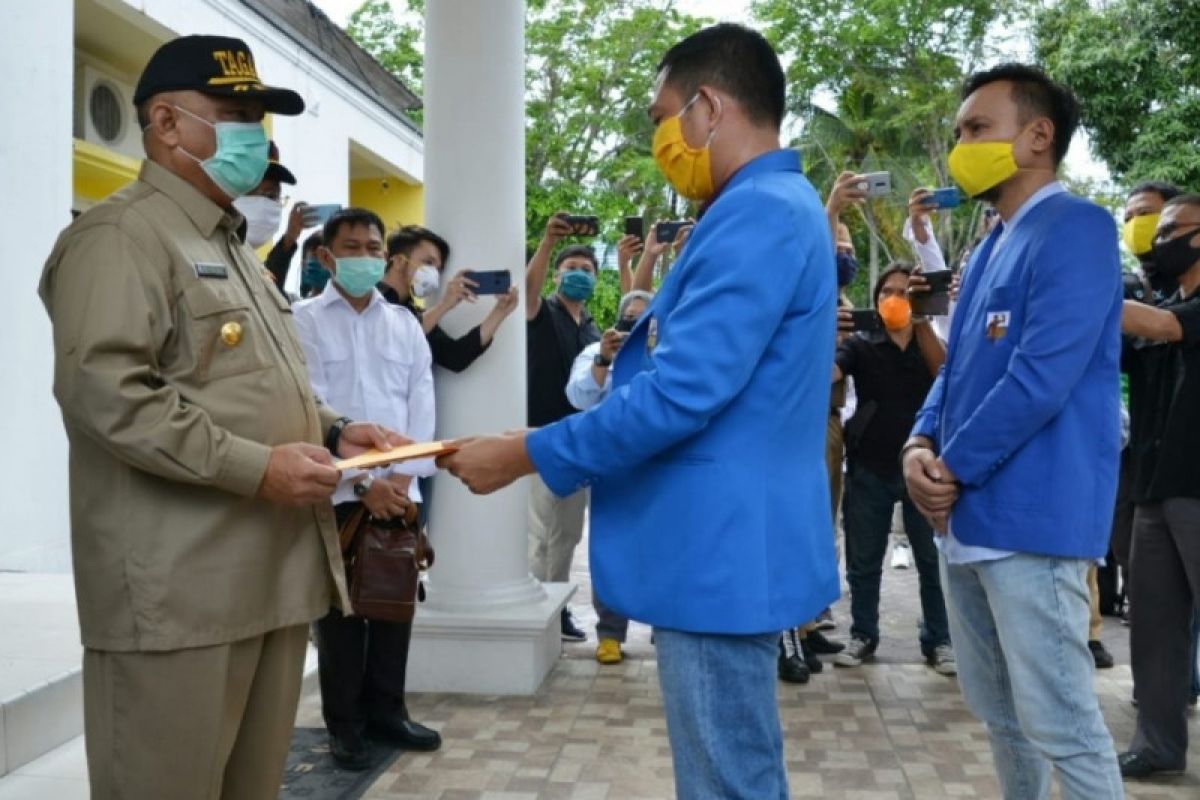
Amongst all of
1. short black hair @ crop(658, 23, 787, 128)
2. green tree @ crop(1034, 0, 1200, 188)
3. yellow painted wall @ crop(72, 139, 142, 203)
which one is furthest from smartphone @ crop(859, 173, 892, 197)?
green tree @ crop(1034, 0, 1200, 188)

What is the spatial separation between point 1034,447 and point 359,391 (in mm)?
2619

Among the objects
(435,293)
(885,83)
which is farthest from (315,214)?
(885,83)

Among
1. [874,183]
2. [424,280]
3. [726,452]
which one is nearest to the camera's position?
[726,452]

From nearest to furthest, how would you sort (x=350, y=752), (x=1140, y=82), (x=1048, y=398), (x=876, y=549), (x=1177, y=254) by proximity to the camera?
(x=1048, y=398) < (x=1177, y=254) < (x=350, y=752) < (x=876, y=549) < (x=1140, y=82)

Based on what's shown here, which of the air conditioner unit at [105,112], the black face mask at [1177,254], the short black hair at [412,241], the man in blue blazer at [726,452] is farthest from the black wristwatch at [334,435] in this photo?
the air conditioner unit at [105,112]

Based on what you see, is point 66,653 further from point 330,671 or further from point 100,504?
point 100,504

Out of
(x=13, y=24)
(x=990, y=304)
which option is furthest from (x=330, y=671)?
(x=13, y=24)

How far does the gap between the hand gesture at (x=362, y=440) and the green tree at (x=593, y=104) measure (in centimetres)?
1806

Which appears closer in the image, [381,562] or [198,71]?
[198,71]

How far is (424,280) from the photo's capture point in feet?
16.6

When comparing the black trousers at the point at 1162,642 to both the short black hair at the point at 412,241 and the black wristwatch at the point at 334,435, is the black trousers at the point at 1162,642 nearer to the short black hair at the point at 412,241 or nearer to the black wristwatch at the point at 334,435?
the black wristwatch at the point at 334,435

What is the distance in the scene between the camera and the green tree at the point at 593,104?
21312 millimetres

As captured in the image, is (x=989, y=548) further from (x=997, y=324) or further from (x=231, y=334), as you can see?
(x=231, y=334)

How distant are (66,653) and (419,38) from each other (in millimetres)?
21579
